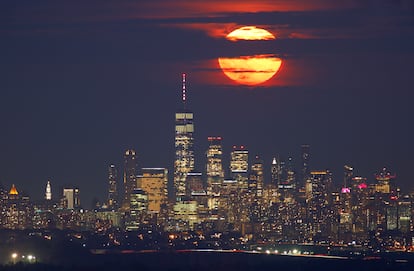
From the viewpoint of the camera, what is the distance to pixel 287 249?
17600cm

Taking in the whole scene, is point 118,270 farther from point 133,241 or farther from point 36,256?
point 133,241

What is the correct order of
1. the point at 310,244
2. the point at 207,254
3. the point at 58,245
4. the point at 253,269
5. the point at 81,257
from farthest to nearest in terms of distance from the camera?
the point at 310,244
the point at 207,254
the point at 58,245
the point at 81,257
the point at 253,269

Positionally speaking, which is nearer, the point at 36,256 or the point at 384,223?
the point at 36,256

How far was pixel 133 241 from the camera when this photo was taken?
177375 millimetres

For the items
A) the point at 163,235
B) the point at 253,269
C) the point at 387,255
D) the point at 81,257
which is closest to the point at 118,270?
the point at 253,269

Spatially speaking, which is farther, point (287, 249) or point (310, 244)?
point (310, 244)

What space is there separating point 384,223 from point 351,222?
3.65m

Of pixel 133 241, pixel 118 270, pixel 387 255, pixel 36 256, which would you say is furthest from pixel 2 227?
pixel 118 270

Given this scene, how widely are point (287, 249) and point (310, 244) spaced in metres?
12.0

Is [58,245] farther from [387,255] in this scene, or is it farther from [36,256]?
[387,255]

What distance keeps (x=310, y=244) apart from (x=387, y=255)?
24.7 m

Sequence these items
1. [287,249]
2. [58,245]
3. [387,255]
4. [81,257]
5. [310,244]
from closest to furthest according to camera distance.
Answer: [81,257]
[58,245]
[387,255]
[287,249]
[310,244]

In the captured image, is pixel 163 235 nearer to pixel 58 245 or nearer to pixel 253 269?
pixel 58 245

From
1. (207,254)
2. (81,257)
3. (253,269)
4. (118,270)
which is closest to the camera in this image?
(118,270)
